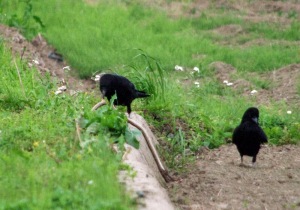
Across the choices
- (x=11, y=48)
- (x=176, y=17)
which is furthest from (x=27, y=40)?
(x=176, y=17)

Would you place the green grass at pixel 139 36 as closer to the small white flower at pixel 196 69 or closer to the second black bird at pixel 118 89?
the small white flower at pixel 196 69

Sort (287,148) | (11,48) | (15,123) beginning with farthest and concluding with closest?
(11,48) → (287,148) → (15,123)

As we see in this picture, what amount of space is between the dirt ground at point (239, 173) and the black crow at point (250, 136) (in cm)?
21

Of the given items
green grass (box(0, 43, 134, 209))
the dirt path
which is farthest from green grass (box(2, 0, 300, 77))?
green grass (box(0, 43, 134, 209))

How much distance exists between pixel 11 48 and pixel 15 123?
4.85 meters

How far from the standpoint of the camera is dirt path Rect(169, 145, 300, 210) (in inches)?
309

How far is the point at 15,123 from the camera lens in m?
7.99

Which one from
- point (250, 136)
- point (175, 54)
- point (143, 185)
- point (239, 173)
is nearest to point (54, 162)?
point (143, 185)

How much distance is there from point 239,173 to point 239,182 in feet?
1.51

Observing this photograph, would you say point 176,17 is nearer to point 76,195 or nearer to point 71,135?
point 71,135

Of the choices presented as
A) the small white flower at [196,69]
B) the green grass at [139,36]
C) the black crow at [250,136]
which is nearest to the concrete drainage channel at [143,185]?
the black crow at [250,136]

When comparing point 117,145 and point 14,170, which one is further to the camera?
point 117,145

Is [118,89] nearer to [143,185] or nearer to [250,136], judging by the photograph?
[250,136]

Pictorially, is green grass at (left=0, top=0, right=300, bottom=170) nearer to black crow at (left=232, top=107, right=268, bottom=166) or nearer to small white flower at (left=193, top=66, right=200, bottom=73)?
small white flower at (left=193, top=66, right=200, bottom=73)
